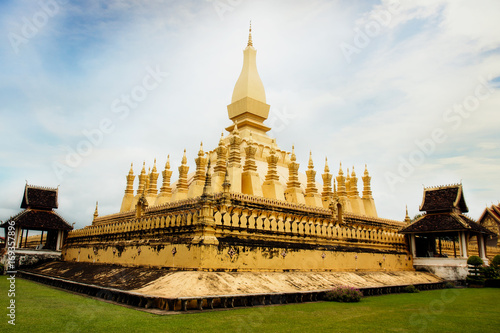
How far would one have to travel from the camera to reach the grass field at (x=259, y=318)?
6914 millimetres

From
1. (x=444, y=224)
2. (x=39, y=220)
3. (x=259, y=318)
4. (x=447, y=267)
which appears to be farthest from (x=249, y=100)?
(x=259, y=318)

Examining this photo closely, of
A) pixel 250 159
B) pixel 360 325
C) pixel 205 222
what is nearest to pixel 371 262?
pixel 250 159

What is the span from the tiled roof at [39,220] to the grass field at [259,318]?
533 inches

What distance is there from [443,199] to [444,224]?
1.83m

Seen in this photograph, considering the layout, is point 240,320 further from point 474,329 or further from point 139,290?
point 474,329

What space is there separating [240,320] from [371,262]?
1159 centimetres

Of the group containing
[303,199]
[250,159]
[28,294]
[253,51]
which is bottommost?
[28,294]

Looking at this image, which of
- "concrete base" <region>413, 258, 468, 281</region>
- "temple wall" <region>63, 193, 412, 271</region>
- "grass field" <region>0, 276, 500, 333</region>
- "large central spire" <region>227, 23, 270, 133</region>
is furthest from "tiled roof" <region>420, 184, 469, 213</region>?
"large central spire" <region>227, 23, 270, 133</region>

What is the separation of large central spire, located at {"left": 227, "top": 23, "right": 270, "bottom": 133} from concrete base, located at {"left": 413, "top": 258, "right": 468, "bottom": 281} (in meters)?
A: 14.2

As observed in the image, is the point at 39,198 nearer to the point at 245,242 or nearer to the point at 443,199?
the point at 245,242

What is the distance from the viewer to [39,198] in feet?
78.9

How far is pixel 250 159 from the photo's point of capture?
20797 millimetres

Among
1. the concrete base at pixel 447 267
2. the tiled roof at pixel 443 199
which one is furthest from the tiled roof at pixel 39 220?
Result: the tiled roof at pixel 443 199

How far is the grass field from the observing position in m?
6.91
